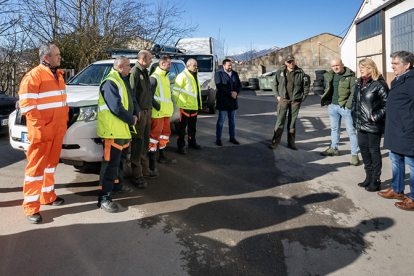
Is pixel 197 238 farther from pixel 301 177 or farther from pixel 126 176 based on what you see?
pixel 301 177

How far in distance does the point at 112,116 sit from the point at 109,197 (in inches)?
40.2

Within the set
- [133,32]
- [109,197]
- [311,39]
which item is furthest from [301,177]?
[311,39]

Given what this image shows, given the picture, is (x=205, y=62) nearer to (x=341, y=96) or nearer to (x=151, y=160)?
(x=341, y=96)

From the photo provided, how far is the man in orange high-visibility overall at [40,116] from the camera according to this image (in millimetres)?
3893

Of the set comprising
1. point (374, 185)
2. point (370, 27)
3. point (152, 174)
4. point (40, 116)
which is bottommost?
point (374, 185)

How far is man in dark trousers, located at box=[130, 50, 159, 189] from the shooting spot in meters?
5.04

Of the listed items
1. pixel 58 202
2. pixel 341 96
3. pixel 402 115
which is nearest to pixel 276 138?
pixel 341 96

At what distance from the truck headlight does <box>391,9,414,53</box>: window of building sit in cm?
1604

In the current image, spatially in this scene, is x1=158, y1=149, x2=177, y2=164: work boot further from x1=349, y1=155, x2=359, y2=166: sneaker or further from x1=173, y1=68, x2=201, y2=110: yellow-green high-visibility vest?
x1=349, y1=155, x2=359, y2=166: sneaker

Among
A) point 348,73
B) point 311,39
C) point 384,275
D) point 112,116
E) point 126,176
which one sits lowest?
point 384,275

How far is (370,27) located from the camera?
23188 millimetres

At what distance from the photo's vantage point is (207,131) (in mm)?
9672

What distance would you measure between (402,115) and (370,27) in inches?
857

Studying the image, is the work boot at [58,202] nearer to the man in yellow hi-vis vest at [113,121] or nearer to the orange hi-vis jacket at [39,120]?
the orange hi-vis jacket at [39,120]
